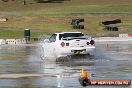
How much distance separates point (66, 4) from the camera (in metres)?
83.7

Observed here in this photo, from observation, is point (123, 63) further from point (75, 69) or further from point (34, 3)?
point (34, 3)

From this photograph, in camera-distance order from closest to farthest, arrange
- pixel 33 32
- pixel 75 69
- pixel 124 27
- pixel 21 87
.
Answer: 1. pixel 21 87
2. pixel 75 69
3. pixel 33 32
4. pixel 124 27

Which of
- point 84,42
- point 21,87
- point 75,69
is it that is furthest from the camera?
point 84,42

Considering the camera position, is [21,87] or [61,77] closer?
[21,87]

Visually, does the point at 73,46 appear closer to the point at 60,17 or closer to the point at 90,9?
the point at 60,17

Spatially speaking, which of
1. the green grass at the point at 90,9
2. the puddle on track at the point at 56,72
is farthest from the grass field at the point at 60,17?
the puddle on track at the point at 56,72

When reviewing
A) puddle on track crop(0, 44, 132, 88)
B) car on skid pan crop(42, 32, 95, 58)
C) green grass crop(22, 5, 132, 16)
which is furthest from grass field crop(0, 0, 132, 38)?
puddle on track crop(0, 44, 132, 88)

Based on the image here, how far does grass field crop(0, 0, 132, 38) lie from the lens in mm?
56188

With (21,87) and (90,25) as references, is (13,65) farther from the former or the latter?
(90,25)

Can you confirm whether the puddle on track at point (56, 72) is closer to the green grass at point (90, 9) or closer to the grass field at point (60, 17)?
the grass field at point (60, 17)

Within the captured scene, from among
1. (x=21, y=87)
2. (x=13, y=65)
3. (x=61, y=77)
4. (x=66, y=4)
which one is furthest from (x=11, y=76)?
(x=66, y=4)

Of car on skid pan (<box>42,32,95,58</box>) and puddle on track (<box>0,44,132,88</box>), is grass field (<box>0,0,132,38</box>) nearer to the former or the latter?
car on skid pan (<box>42,32,95,58</box>)

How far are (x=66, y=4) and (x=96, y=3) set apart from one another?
4.53m

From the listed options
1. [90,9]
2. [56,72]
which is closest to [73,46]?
[56,72]
